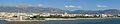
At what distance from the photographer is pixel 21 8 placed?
117188 mm
